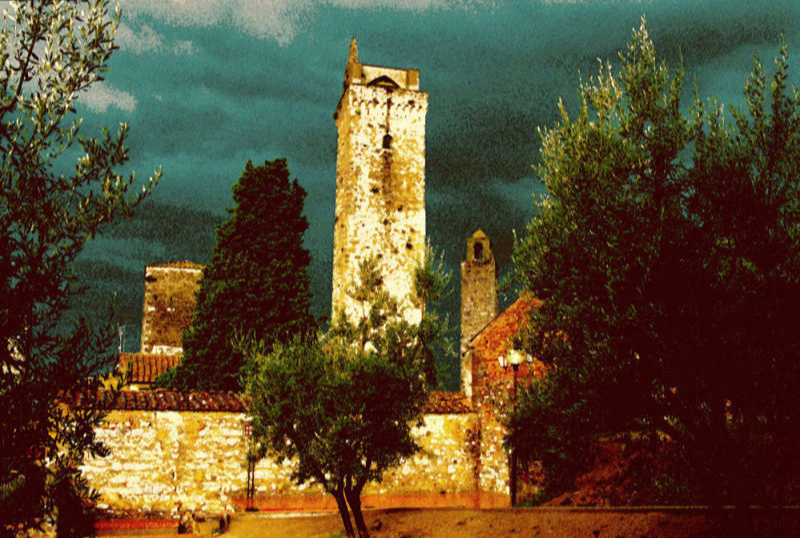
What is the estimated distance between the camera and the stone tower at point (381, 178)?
26078 mm

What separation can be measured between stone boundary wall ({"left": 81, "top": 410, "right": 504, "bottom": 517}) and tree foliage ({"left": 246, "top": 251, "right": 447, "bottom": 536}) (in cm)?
439

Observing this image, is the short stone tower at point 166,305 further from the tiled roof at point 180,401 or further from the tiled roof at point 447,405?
the tiled roof at point 447,405

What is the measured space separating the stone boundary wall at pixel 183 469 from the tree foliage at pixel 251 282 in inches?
266

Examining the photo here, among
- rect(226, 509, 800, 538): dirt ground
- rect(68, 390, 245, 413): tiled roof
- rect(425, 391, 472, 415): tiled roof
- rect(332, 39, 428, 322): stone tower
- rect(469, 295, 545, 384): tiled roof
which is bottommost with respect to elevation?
rect(226, 509, 800, 538): dirt ground

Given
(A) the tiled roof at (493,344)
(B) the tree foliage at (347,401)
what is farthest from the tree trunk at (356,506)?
(A) the tiled roof at (493,344)

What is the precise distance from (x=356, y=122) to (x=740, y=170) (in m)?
19.9

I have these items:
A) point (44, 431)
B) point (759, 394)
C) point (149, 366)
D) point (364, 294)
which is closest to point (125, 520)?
point (364, 294)

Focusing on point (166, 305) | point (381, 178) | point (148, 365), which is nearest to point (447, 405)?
point (381, 178)

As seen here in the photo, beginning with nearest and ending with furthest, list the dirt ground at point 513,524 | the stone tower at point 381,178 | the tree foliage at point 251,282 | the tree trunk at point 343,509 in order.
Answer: the dirt ground at point 513,524 → the tree trunk at point 343,509 → the tree foliage at point 251,282 → the stone tower at point 381,178

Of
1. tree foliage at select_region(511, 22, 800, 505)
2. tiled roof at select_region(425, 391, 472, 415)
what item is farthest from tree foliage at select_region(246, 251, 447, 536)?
tiled roof at select_region(425, 391, 472, 415)

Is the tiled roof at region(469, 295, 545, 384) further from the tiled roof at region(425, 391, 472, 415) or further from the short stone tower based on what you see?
the short stone tower

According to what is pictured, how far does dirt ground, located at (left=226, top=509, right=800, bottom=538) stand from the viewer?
31.8ft

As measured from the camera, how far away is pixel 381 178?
1054 inches

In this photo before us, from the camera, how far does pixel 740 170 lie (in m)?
8.78
